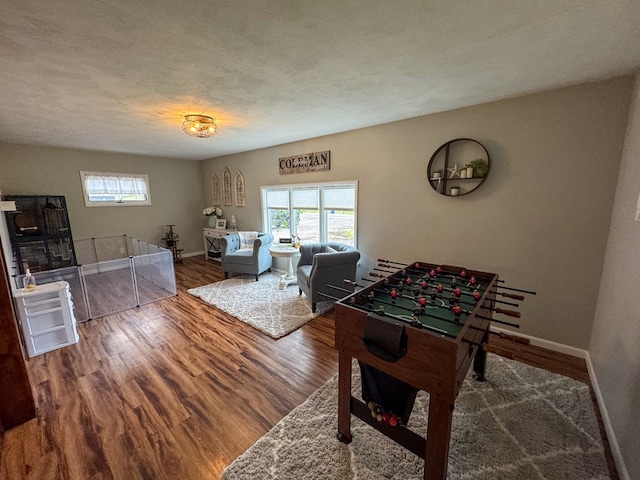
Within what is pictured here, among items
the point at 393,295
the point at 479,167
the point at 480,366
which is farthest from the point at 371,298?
the point at 479,167

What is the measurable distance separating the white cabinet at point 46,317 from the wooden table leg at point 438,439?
341 centimetres

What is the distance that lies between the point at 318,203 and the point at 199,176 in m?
4.04

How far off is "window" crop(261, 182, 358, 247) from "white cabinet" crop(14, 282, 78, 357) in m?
3.08

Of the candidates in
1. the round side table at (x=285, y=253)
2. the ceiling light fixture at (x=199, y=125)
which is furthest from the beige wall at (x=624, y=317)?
the ceiling light fixture at (x=199, y=125)

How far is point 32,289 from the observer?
245cm

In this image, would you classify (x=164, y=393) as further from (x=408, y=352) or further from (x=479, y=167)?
(x=479, y=167)

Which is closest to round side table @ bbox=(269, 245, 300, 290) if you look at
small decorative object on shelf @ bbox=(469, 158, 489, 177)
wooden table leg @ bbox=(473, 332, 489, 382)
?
small decorative object on shelf @ bbox=(469, 158, 489, 177)

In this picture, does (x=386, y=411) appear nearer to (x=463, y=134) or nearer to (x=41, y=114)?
(x=463, y=134)

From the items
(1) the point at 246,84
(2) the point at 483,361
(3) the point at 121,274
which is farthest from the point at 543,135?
(3) the point at 121,274

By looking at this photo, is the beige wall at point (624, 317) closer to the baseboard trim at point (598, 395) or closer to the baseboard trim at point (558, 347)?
the baseboard trim at point (598, 395)

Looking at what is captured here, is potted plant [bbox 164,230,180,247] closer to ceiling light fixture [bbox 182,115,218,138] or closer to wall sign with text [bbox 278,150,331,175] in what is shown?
wall sign with text [bbox 278,150,331,175]

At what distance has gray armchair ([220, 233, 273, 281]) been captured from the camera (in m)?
4.49

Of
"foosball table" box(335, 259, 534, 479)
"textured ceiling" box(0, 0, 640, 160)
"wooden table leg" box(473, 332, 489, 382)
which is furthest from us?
"wooden table leg" box(473, 332, 489, 382)

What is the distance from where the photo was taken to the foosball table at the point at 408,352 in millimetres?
1148
